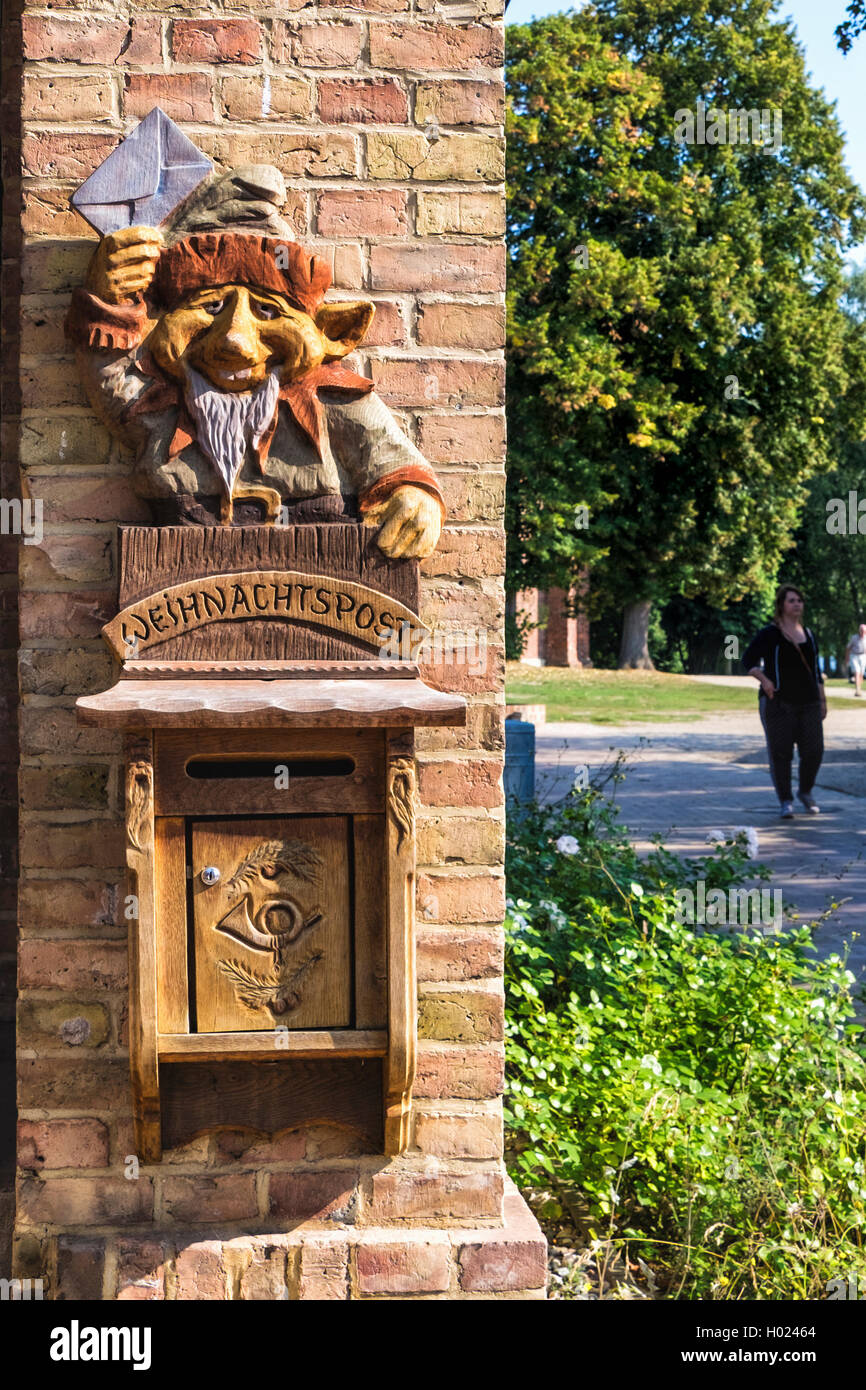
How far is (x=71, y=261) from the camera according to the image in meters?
2.61

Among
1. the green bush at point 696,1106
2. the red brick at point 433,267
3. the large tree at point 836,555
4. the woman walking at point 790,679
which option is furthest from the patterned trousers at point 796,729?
the large tree at point 836,555

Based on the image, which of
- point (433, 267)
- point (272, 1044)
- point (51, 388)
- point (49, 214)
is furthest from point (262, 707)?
point (49, 214)

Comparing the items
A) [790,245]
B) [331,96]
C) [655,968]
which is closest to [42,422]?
[331,96]

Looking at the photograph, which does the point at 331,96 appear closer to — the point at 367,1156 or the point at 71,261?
the point at 71,261

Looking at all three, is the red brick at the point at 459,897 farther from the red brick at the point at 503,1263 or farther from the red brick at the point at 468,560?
the red brick at the point at 503,1263

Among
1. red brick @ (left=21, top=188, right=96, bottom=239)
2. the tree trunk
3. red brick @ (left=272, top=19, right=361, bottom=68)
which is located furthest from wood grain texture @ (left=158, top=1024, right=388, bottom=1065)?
the tree trunk

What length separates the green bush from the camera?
9.73 feet

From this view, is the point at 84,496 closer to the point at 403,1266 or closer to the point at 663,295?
the point at 403,1266

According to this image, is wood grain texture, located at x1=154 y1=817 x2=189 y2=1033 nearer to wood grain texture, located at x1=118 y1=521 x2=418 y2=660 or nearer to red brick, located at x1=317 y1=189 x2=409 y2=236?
wood grain texture, located at x1=118 y1=521 x2=418 y2=660

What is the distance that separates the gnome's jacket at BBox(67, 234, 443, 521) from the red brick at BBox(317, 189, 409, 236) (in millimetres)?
123

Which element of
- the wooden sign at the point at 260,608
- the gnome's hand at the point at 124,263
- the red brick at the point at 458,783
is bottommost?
the red brick at the point at 458,783

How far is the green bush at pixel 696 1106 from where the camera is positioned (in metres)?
2.97

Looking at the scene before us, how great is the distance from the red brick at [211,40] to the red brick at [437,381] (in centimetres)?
68

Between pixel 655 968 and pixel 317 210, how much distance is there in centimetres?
226
